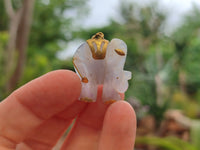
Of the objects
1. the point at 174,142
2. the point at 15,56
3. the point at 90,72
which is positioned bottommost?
the point at 174,142

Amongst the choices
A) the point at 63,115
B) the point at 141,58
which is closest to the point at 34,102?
the point at 63,115

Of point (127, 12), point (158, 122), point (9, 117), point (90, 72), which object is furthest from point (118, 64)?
point (127, 12)

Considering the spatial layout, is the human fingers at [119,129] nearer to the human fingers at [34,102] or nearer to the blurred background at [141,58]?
the human fingers at [34,102]

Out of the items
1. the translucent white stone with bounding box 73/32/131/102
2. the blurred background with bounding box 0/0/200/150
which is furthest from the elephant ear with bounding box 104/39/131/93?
the blurred background with bounding box 0/0/200/150

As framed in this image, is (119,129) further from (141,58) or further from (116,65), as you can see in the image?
(141,58)

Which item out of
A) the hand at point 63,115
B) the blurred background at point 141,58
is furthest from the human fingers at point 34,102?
the blurred background at point 141,58

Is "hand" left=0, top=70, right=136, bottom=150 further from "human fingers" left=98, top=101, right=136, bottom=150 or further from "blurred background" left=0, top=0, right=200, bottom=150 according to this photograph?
"blurred background" left=0, top=0, right=200, bottom=150

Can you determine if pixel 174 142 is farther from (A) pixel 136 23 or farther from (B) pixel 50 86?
(A) pixel 136 23

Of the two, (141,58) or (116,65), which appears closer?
(116,65)
